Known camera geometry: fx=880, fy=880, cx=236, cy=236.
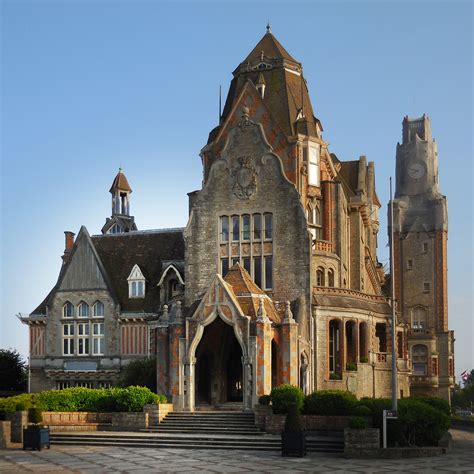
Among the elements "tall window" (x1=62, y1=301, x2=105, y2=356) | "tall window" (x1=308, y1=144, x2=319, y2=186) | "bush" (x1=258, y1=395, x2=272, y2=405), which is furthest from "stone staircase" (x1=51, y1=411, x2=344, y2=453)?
"tall window" (x1=62, y1=301, x2=105, y2=356)

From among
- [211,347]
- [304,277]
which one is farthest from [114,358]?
[304,277]

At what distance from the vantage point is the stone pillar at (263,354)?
152 ft

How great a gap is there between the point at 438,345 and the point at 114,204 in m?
35.8

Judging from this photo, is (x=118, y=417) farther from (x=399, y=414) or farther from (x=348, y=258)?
(x=348, y=258)

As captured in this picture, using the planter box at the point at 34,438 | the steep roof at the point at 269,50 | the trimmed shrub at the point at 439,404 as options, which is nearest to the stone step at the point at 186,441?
the planter box at the point at 34,438

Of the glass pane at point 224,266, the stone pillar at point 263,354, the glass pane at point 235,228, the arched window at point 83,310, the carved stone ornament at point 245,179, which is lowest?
the stone pillar at point 263,354

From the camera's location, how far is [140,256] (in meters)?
68.0

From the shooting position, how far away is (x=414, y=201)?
9650cm

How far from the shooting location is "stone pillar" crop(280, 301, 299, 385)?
48250 mm

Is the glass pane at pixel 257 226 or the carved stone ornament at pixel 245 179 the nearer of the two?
the glass pane at pixel 257 226

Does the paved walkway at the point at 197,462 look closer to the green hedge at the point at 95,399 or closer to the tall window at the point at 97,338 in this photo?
the green hedge at the point at 95,399

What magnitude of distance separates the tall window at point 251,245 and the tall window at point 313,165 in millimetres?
4641

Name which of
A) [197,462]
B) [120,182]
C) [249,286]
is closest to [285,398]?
[197,462]

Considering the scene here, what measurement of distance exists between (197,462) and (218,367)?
19.5 meters
